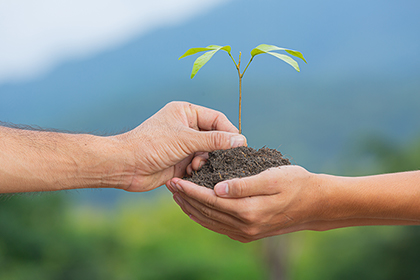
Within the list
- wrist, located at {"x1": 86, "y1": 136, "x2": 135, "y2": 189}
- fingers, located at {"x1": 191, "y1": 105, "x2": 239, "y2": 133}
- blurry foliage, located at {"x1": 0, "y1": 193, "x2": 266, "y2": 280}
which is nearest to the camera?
wrist, located at {"x1": 86, "y1": 136, "x2": 135, "y2": 189}

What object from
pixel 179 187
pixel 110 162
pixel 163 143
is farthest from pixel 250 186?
pixel 110 162

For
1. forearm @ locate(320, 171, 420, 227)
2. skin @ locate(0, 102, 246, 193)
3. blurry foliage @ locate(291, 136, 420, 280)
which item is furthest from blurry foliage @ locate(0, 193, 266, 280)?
forearm @ locate(320, 171, 420, 227)

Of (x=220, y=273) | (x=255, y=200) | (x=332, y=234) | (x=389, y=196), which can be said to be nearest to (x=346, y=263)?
(x=332, y=234)

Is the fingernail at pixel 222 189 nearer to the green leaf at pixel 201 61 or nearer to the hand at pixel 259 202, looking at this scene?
the hand at pixel 259 202

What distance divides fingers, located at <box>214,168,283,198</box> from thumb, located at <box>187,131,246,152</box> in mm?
393

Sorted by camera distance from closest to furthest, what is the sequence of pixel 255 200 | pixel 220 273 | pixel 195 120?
pixel 255 200, pixel 195 120, pixel 220 273

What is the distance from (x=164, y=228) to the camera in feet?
23.2

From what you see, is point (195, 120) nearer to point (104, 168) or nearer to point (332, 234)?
point (104, 168)

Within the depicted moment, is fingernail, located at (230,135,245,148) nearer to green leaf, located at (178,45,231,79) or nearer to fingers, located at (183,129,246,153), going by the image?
fingers, located at (183,129,246,153)

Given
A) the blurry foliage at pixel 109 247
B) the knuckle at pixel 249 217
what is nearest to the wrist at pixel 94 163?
the knuckle at pixel 249 217

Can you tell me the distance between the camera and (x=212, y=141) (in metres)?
1.85

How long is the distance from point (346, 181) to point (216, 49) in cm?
96

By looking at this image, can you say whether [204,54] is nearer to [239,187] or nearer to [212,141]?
[212,141]

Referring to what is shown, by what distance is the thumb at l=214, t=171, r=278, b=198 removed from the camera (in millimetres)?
1457
